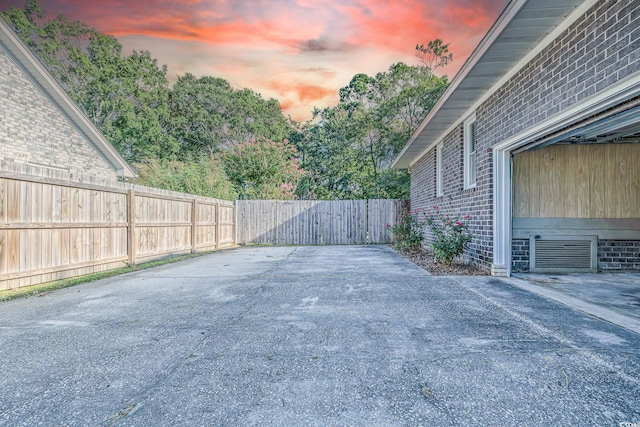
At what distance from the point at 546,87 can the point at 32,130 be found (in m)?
10.8

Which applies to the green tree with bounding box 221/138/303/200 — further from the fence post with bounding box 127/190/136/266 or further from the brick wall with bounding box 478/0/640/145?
the brick wall with bounding box 478/0/640/145

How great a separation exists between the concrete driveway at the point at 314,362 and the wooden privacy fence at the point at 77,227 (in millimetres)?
929

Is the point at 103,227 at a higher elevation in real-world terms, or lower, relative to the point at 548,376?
higher

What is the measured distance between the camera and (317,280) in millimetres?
4934

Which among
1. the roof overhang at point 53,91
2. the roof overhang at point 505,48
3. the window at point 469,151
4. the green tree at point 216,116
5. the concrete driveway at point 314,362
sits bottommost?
the concrete driveway at point 314,362

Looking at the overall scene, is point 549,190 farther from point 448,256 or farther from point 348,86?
point 348,86

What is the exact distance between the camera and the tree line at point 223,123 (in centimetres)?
1573

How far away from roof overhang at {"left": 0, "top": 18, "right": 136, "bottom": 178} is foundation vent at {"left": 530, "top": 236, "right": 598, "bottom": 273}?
11.6 meters

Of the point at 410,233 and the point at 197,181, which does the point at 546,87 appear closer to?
the point at 410,233

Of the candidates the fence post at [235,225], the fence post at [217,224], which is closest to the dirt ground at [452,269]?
the fence post at [217,224]

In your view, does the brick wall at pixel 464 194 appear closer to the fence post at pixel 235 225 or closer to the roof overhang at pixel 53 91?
the fence post at pixel 235 225

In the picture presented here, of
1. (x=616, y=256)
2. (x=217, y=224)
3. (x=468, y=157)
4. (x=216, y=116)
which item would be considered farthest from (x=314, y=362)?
(x=216, y=116)

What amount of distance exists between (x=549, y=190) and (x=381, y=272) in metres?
3.17

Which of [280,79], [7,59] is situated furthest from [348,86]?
[7,59]
